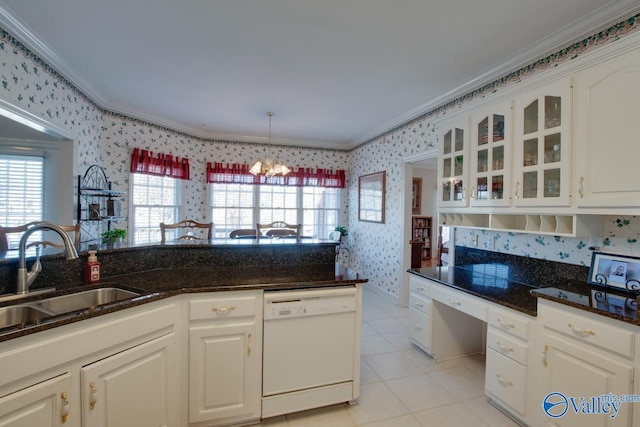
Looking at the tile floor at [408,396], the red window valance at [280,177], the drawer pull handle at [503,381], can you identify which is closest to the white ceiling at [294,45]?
the red window valance at [280,177]

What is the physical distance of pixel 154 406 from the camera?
1.60 m

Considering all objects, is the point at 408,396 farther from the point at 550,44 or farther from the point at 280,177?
the point at 280,177

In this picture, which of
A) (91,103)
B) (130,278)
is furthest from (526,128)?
(91,103)

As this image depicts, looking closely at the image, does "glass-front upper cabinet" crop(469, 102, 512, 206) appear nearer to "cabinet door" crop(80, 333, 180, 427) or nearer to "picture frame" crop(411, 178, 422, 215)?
"cabinet door" crop(80, 333, 180, 427)

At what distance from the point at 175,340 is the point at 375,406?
56.8 inches

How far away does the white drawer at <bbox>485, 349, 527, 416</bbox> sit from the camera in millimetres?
1881

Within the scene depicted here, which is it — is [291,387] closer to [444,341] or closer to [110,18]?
[444,341]

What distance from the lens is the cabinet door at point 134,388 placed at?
4.41ft

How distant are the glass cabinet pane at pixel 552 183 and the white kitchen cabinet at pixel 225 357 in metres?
2.04

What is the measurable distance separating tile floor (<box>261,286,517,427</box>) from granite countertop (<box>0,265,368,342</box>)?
90 centimetres

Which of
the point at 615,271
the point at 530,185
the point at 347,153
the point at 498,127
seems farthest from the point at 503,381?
the point at 347,153

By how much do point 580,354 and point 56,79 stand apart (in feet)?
14.9

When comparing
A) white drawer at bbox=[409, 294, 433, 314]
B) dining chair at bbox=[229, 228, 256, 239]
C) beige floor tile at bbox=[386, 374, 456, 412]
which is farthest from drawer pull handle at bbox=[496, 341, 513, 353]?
dining chair at bbox=[229, 228, 256, 239]

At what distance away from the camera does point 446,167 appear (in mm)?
2879
